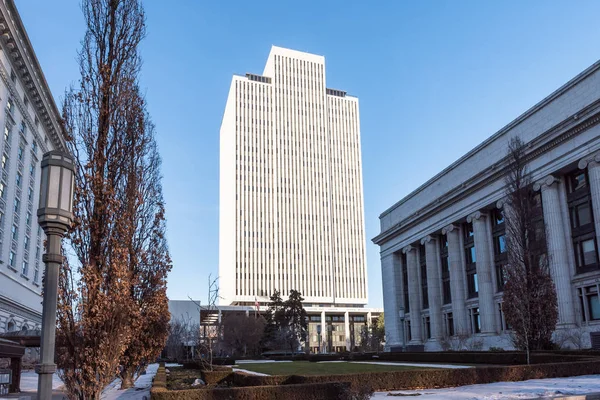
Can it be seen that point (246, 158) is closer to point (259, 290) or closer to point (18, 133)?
point (259, 290)

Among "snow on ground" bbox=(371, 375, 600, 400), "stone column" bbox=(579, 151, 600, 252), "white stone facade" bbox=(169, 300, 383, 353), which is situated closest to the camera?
"snow on ground" bbox=(371, 375, 600, 400)

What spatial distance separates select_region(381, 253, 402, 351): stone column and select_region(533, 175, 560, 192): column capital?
30.0 metres

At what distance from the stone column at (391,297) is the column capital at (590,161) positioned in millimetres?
34862

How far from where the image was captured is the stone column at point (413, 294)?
205 ft

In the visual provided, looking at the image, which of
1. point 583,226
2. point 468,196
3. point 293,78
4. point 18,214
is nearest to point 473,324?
point 468,196

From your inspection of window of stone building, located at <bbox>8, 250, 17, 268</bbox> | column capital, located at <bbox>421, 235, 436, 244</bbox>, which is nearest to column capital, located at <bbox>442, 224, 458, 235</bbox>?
column capital, located at <bbox>421, 235, 436, 244</bbox>

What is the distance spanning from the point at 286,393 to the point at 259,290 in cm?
11510

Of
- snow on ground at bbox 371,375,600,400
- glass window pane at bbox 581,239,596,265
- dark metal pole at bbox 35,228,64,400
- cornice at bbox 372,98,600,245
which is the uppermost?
cornice at bbox 372,98,600,245

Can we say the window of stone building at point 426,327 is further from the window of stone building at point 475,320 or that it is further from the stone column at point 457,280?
the window of stone building at point 475,320

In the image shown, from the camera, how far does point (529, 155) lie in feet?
137

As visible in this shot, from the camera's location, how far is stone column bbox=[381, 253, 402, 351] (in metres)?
67.6

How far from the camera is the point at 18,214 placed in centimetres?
6450

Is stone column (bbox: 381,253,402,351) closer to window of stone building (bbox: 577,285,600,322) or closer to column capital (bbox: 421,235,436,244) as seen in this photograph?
column capital (bbox: 421,235,436,244)

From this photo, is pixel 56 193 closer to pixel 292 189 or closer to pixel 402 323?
pixel 402 323
